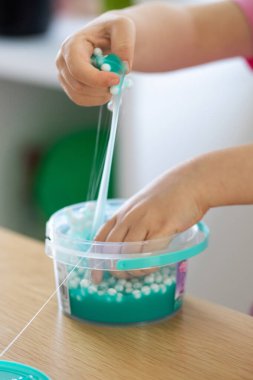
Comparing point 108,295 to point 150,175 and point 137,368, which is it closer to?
point 137,368

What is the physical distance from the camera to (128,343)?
26.4 inches

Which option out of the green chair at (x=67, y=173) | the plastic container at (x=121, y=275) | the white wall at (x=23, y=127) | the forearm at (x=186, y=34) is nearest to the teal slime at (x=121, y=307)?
the plastic container at (x=121, y=275)

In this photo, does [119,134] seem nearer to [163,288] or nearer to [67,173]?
[67,173]

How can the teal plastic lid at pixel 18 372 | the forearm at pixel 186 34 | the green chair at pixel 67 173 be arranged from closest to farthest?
the teal plastic lid at pixel 18 372
the forearm at pixel 186 34
the green chair at pixel 67 173

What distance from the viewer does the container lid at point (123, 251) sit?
68cm

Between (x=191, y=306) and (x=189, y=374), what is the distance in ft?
0.43

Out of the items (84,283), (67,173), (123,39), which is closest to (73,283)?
(84,283)

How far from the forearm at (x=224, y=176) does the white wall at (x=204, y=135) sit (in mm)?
568

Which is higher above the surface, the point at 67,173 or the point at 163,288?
the point at 163,288

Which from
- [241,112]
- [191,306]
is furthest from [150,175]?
[191,306]

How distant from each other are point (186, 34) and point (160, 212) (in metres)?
0.38

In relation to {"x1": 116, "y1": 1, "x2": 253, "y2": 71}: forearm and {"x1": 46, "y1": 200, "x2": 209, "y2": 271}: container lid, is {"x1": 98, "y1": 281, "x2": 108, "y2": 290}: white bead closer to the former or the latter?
{"x1": 46, "y1": 200, "x2": 209, "y2": 271}: container lid

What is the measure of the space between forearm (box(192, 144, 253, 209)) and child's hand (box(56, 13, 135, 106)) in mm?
115

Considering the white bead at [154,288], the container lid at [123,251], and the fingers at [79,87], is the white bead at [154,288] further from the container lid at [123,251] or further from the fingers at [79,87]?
the fingers at [79,87]
